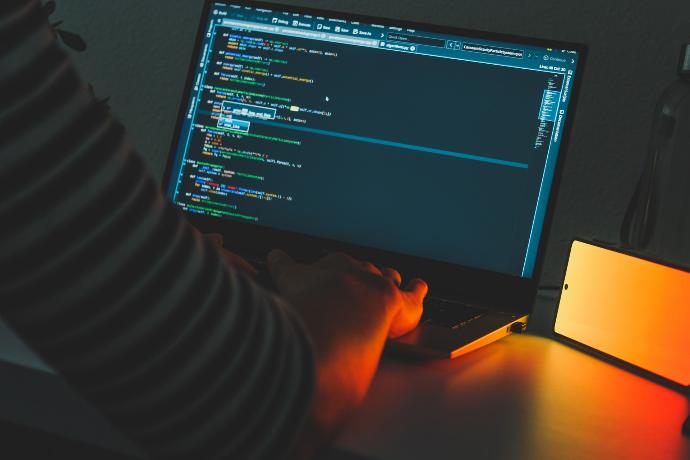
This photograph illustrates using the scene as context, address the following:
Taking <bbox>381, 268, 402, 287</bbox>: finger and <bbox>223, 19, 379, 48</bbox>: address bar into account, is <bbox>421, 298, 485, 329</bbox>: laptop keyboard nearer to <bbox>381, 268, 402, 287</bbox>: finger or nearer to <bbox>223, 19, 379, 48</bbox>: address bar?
<bbox>381, 268, 402, 287</bbox>: finger

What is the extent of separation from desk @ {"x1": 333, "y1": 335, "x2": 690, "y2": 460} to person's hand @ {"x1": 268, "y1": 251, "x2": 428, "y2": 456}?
39 mm

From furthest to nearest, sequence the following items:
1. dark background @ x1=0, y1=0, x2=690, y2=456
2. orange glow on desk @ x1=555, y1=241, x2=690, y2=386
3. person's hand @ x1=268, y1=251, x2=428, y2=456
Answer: dark background @ x1=0, y1=0, x2=690, y2=456 → orange glow on desk @ x1=555, y1=241, x2=690, y2=386 → person's hand @ x1=268, y1=251, x2=428, y2=456

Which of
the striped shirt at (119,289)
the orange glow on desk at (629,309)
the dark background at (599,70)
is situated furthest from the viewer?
the dark background at (599,70)

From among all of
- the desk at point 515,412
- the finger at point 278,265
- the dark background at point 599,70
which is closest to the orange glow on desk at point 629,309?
the desk at point 515,412

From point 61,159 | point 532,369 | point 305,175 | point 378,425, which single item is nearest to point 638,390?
point 532,369

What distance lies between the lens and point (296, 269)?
0.80m

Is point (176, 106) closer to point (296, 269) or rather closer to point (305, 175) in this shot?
point (305, 175)

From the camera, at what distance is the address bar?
104 cm

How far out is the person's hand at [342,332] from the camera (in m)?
0.52

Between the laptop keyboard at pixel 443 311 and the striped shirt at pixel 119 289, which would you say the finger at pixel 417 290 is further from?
the striped shirt at pixel 119 289

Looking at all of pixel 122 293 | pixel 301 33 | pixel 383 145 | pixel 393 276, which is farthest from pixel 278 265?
pixel 122 293

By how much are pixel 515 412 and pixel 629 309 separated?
0.25m

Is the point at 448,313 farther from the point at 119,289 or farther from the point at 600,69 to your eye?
the point at 119,289

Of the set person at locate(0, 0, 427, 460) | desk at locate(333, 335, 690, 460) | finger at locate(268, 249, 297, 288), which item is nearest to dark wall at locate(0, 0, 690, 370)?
desk at locate(333, 335, 690, 460)
